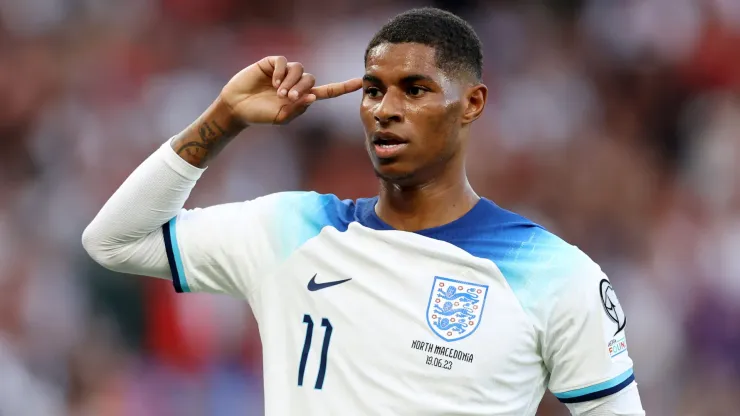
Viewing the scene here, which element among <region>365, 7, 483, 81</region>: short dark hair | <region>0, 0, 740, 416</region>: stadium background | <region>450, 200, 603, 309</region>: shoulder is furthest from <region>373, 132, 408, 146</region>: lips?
<region>0, 0, 740, 416</region>: stadium background

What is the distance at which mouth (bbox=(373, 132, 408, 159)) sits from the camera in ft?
9.62

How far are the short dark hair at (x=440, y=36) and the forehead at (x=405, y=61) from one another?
2 cm

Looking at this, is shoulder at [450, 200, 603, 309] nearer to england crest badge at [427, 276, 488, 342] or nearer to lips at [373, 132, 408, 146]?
england crest badge at [427, 276, 488, 342]

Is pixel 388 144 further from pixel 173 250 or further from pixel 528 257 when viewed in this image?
pixel 173 250

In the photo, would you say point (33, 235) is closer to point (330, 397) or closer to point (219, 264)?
point (219, 264)

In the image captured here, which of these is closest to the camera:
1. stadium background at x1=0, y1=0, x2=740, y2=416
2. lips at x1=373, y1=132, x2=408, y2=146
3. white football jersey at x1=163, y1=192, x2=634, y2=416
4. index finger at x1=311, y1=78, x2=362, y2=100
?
white football jersey at x1=163, y1=192, x2=634, y2=416

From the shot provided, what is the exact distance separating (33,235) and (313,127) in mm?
1972

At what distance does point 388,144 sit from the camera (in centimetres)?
295

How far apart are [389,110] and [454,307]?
61cm

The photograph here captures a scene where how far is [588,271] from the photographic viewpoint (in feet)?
9.49

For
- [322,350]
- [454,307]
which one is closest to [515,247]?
[454,307]

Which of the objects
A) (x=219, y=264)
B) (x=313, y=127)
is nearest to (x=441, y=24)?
(x=219, y=264)

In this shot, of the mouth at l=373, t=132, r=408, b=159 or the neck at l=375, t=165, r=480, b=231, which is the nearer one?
the mouth at l=373, t=132, r=408, b=159

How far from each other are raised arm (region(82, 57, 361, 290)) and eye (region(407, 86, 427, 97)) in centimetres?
18
